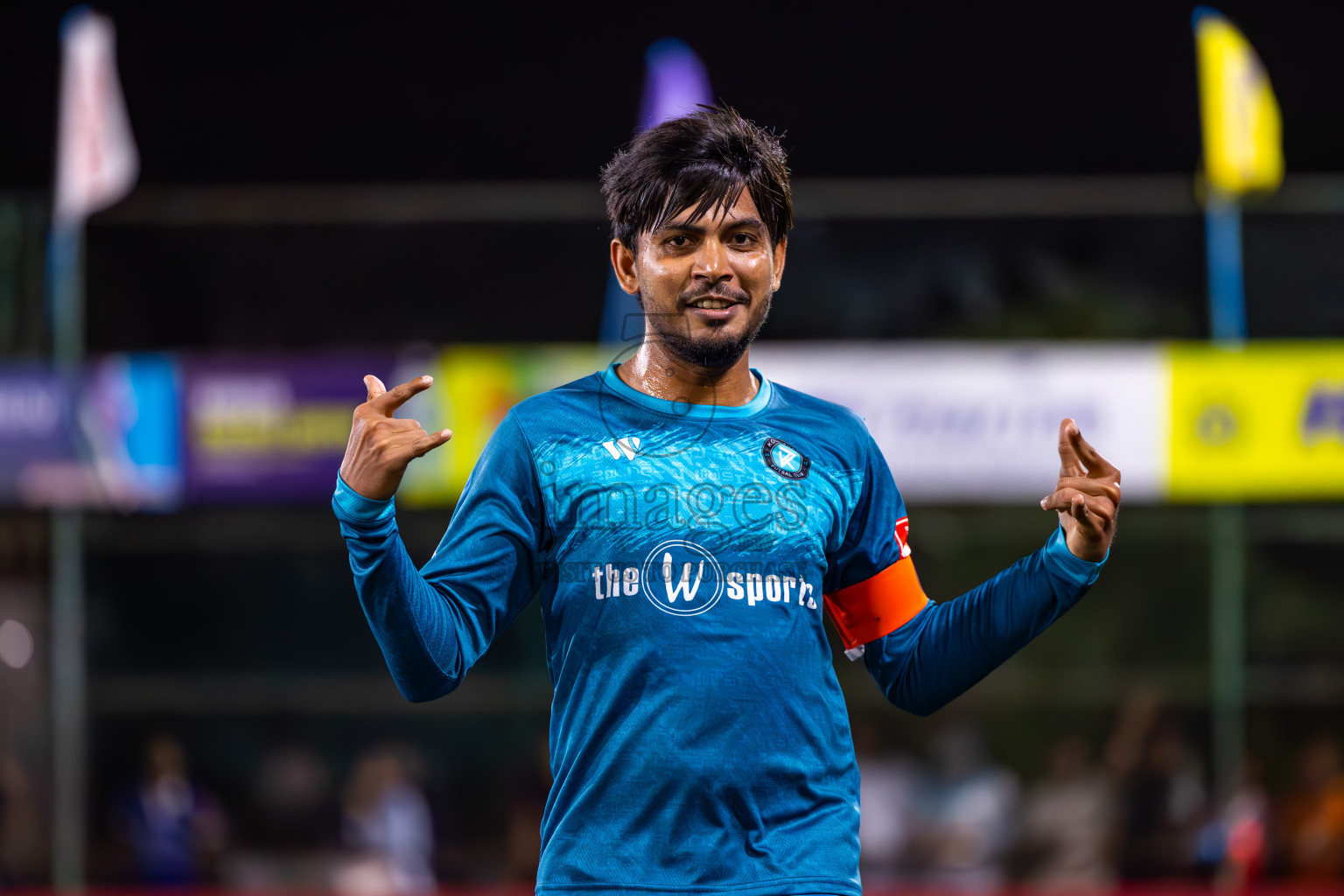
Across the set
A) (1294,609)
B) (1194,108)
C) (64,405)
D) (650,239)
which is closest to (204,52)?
(64,405)

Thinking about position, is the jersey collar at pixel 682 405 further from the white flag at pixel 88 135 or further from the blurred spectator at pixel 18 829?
the blurred spectator at pixel 18 829

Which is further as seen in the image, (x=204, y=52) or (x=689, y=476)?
(x=204, y=52)

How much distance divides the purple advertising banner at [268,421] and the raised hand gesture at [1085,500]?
27.8ft

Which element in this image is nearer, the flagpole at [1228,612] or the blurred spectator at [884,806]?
the blurred spectator at [884,806]

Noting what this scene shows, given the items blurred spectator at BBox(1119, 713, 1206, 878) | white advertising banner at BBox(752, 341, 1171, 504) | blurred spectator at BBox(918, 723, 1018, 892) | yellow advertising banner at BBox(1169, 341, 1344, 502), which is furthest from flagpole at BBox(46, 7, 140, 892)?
yellow advertising banner at BBox(1169, 341, 1344, 502)

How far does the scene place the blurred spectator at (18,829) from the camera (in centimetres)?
1049

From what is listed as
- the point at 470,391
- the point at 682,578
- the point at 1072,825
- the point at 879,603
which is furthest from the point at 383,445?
the point at 1072,825

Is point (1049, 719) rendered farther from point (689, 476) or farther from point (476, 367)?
point (689, 476)

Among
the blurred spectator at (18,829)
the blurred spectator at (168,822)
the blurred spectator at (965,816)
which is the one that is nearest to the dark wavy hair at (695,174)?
the blurred spectator at (965,816)

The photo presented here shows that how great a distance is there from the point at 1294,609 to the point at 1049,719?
2040 mm

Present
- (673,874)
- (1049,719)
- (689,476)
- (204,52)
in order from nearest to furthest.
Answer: (673,874), (689,476), (1049,719), (204,52)

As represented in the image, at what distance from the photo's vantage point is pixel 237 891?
1048 centimetres

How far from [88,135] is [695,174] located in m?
9.76

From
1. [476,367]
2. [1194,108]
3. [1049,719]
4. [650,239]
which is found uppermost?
[1194,108]
